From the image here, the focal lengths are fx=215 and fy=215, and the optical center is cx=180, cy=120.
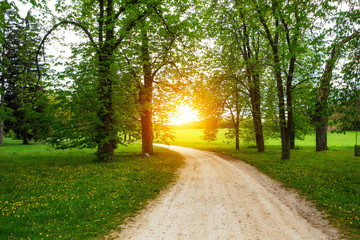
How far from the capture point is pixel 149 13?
14125 mm

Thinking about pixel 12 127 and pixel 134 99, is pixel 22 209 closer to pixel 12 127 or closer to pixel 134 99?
pixel 134 99

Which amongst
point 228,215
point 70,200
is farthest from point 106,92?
point 228,215

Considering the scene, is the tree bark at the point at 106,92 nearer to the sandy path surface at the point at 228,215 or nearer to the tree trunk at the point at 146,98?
the tree trunk at the point at 146,98

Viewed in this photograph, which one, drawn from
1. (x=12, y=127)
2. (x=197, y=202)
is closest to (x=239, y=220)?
(x=197, y=202)

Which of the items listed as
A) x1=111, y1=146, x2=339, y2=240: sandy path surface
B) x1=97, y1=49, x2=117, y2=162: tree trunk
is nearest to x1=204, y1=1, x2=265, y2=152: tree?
x1=97, y1=49, x2=117, y2=162: tree trunk

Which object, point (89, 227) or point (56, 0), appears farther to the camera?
point (56, 0)

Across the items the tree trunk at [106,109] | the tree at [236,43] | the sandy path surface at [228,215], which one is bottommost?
the sandy path surface at [228,215]

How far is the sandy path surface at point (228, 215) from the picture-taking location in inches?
209

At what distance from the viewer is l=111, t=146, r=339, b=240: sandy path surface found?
5.31 meters

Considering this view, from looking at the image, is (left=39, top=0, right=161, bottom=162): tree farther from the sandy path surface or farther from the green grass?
the sandy path surface

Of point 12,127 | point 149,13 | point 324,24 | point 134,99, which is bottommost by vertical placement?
point 12,127

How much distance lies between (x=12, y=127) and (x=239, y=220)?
36968mm

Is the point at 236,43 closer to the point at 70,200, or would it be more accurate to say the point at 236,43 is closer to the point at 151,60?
the point at 151,60

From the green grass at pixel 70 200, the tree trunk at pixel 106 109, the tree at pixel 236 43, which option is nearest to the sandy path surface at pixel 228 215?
the green grass at pixel 70 200
